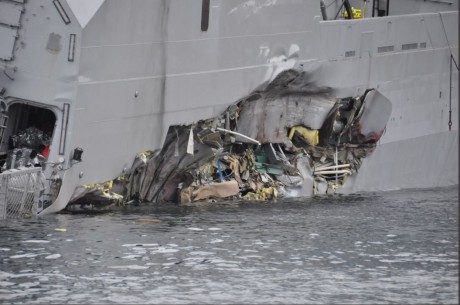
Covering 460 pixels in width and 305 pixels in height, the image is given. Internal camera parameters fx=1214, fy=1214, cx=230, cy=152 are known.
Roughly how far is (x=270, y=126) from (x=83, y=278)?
7.75 metres

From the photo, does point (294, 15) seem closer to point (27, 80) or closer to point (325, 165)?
point (325, 165)

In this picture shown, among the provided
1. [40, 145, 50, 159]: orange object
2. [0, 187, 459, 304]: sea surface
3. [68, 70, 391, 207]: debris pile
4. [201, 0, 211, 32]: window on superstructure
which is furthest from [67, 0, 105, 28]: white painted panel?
[0, 187, 459, 304]: sea surface

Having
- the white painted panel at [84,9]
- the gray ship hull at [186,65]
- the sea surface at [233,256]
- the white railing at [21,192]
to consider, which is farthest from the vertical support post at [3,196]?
the white painted panel at [84,9]

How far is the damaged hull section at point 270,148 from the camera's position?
18.9m

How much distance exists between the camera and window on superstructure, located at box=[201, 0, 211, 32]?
18.9 meters

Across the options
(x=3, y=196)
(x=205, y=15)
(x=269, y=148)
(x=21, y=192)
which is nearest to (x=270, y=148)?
(x=269, y=148)

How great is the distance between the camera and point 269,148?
20.6 meters

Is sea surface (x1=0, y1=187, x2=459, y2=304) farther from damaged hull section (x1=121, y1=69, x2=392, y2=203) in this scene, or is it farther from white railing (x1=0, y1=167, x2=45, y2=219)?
damaged hull section (x1=121, y1=69, x2=392, y2=203)

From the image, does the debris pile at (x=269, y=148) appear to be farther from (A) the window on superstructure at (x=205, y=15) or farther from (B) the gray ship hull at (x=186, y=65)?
(A) the window on superstructure at (x=205, y=15)

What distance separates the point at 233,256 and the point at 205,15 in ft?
17.6

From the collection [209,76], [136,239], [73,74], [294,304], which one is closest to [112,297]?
[294,304]

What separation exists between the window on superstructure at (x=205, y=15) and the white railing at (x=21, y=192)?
12.1 feet

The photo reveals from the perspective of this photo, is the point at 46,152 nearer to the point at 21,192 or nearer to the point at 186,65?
the point at 21,192

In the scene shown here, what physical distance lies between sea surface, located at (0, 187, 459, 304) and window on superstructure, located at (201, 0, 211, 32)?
110 inches
